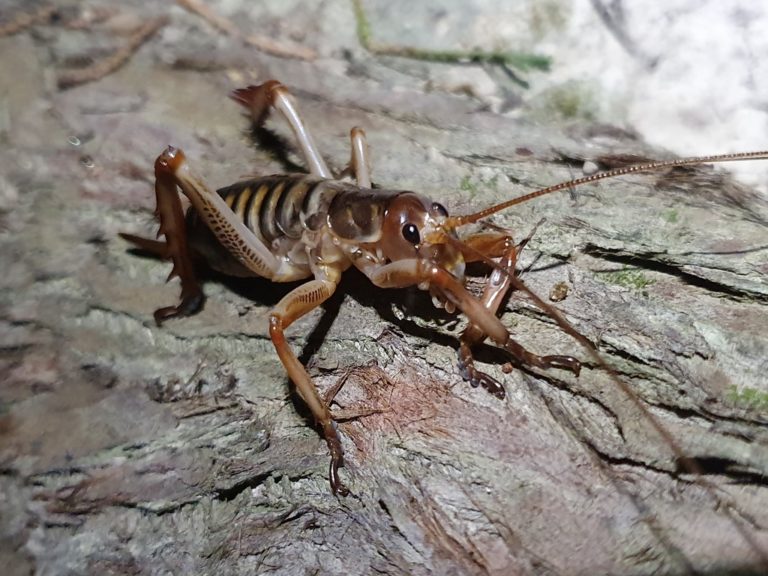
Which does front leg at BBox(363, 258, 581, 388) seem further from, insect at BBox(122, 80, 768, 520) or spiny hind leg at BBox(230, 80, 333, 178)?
spiny hind leg at BBox(230, 80, 333, 178)

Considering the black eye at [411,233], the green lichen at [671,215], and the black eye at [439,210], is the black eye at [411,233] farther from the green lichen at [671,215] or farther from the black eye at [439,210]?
the green lichen at [671,215]

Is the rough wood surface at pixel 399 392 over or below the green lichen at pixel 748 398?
below

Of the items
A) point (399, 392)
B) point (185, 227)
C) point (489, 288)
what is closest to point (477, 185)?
point (489, 288)

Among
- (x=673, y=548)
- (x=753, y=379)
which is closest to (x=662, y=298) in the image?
(x=753, y=379)

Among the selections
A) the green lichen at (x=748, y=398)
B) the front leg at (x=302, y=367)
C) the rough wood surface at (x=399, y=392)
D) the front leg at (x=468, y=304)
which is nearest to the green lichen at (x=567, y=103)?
the rough wood surface at (x=399, y=392)

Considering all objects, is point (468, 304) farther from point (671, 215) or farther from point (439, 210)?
point (671, 215)

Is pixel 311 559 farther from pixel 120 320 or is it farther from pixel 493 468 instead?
pixel 120 320

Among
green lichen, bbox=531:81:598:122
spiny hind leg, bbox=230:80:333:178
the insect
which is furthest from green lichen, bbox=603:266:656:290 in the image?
spiny hind leg, bbox=230:80:333:178

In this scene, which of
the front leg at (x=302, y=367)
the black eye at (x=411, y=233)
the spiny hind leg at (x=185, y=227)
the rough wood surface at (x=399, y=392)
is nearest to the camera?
the rough wood surface at (x=399, y=392)
